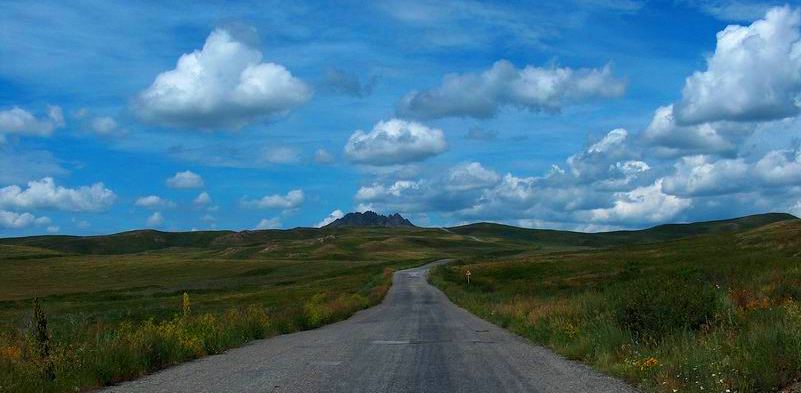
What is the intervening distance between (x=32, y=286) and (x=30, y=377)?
120733 millimetres

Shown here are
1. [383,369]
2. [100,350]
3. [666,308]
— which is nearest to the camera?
[100,350]

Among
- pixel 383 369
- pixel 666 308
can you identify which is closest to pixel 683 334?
pixel 666 308

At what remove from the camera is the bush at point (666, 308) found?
49.6ft

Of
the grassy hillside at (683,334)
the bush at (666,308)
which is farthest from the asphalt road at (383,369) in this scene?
the bush at (666,308)

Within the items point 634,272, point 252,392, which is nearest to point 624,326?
point 252,392

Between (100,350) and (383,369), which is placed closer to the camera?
(100,350)

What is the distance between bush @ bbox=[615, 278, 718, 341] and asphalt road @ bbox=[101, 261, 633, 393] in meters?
1.87

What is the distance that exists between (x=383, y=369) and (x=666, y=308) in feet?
20.4

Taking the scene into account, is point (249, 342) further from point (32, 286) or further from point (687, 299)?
point (32, 286)

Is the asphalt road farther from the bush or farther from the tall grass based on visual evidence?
the bush

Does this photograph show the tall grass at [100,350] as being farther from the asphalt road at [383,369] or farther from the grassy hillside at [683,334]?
the grassy hillside at [683,334]

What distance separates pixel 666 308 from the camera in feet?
50.0

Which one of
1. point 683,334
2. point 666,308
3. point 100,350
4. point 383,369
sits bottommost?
point 383,369

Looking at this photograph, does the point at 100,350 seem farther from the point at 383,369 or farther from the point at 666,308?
the point at 666,308
